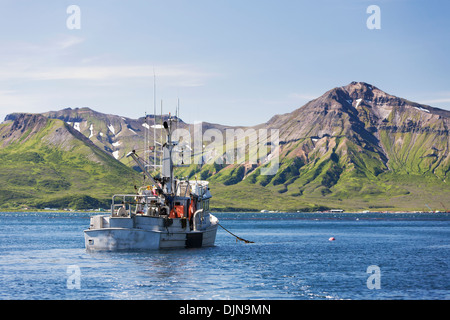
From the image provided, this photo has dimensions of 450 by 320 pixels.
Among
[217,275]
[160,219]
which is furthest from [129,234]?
[217,275]

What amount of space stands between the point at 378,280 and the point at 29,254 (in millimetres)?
49916

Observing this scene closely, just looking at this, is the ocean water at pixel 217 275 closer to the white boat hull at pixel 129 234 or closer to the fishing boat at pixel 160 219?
the white boat hull at pixel 129 234

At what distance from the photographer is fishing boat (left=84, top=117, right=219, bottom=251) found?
72312mm

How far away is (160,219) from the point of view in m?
74.5

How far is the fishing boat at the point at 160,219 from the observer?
72.3m

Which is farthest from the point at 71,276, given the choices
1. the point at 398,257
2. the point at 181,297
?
the point at 398,257

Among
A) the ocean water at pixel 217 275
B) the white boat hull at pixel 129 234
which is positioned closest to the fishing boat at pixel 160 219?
the white boat hull at pixel 129 234

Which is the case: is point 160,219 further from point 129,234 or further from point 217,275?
point 217,275

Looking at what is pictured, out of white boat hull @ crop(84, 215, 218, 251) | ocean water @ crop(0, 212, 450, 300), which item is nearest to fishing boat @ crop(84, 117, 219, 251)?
white boat hull @ crop(84, 215, 218, 251)

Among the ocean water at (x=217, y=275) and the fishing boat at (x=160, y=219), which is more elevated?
the fishing boat at (x=160, y=219)

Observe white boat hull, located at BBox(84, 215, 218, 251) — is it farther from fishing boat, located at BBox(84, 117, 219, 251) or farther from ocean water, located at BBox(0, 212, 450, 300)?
ocean water, located at BBox(0, 212, 450, 300)

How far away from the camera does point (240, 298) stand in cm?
4556

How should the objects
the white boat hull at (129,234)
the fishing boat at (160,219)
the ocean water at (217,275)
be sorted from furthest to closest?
the fishing boat at (160,219)
the white boat hull at (129,234)
the ocean water at (217,275)
